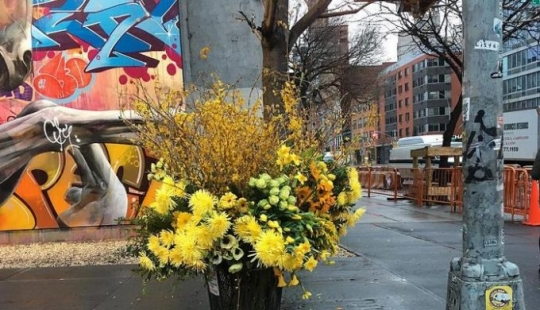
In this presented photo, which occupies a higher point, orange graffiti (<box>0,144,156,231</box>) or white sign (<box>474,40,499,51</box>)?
white sign (<box>474,40,499,51</box>)

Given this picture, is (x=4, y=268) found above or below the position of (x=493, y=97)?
below

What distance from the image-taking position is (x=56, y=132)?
827 centimetres

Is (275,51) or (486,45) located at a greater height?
(275,51)

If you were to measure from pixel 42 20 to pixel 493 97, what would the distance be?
278 inches

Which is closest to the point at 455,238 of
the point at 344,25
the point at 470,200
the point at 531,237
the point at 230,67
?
the point at 531,237

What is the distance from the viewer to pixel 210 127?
365 cm

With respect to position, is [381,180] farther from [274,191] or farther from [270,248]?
[270,248]

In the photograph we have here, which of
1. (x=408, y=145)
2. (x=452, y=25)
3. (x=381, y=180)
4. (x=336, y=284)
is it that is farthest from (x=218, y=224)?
(x=408, y=145)

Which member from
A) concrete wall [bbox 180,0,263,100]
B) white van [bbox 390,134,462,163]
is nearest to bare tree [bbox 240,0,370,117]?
concrete wall [bbox 180,0,263,100]

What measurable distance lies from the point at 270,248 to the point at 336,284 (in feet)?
9.34

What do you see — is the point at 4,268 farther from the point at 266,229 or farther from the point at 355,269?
the point at 266,229

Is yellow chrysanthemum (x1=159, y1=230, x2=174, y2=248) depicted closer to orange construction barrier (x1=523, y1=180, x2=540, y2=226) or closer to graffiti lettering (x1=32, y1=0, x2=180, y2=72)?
graffiti lettering (x1=32, y1=0, x2=180, y2=72)

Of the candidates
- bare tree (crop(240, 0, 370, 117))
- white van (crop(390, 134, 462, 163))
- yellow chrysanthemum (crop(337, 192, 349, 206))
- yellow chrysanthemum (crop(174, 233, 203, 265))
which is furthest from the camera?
white van (crop(390, 134, 462, 163))

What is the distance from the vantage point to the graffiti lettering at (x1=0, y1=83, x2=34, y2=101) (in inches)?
325
